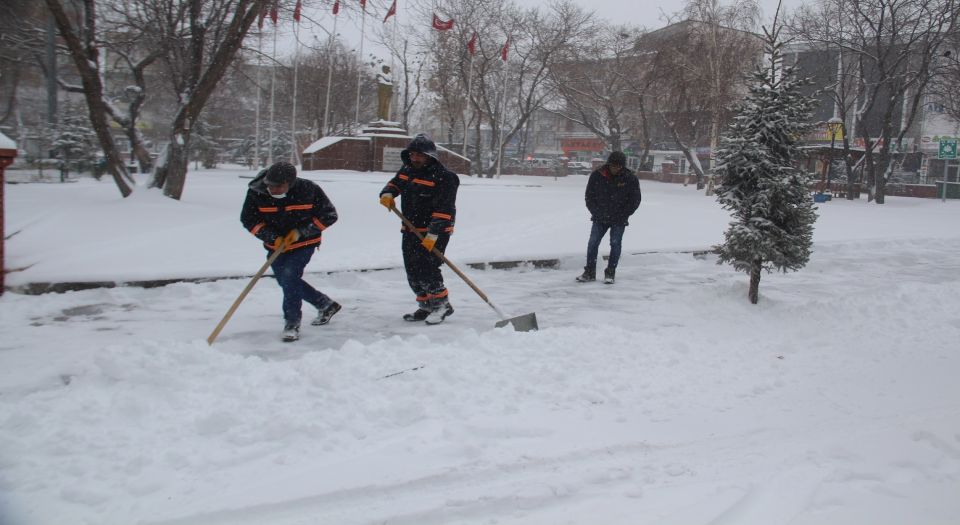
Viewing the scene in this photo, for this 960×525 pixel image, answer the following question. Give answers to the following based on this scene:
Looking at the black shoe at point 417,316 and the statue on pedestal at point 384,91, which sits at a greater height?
the statue on pedestal at point 384,91

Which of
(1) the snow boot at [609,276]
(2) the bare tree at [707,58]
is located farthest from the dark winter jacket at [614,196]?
(2) the bare tree at [707,58]

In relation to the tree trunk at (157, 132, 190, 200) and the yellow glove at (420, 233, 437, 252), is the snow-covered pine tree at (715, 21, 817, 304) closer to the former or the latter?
the yellow glove at (420, 233, 437, 252)

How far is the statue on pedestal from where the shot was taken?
A: 2964 cm

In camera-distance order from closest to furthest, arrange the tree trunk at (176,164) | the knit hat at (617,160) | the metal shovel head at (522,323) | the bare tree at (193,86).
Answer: the metal shovel head at (522,323), the knit hat at (617,160), the bare tree at (193,86), the tree trunk at (176,164)

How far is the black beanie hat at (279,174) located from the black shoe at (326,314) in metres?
1.24

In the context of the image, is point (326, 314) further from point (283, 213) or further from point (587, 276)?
point (587, 276)

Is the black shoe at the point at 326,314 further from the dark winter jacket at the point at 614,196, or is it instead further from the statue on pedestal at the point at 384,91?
the statue on pedestal at the point at 384,91

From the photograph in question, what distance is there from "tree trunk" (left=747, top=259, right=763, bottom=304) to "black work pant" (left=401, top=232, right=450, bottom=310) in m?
3.35

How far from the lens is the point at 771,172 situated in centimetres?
696

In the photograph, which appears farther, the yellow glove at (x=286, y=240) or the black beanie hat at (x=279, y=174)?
the yellow glove at (x=286, y=240)

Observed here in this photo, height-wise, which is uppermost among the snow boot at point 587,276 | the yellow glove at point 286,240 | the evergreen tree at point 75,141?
the evergreen tree at point 75,141

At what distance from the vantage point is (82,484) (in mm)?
3057

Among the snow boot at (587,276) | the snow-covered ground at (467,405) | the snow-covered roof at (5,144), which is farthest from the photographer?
the snow boot at (587,276)

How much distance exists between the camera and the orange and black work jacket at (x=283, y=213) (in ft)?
17.8
